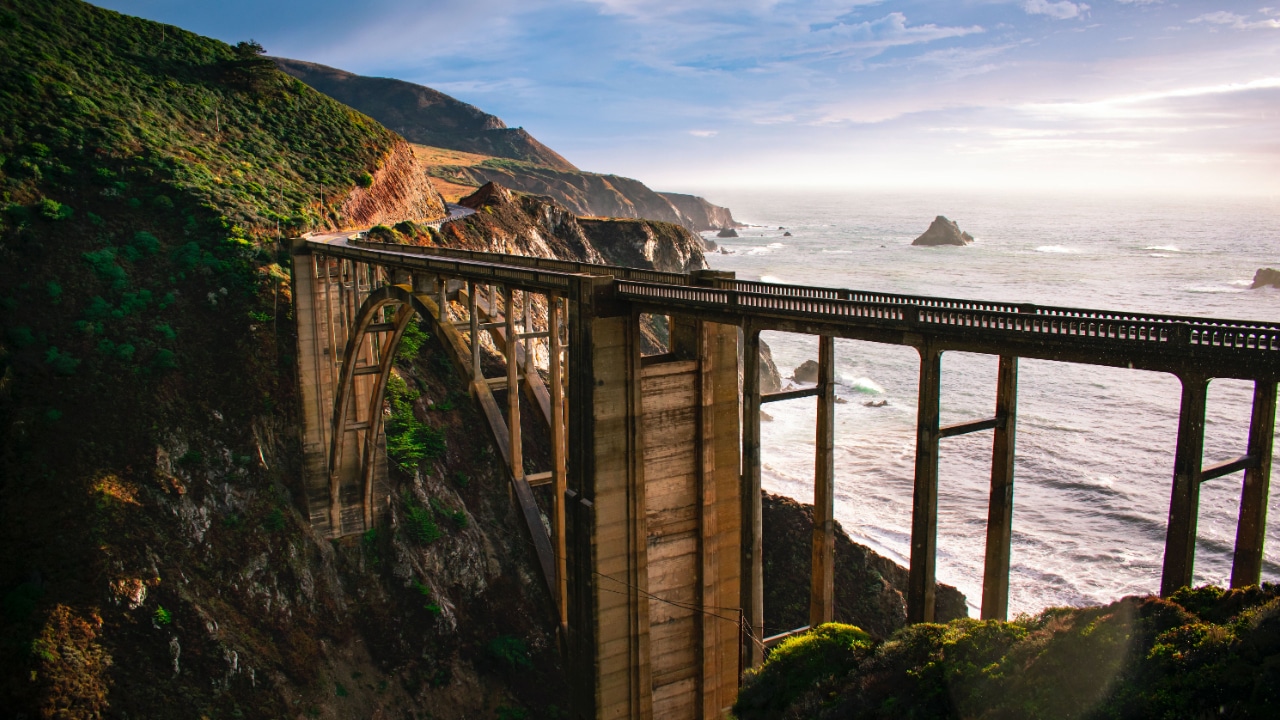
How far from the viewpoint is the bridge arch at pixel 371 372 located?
2631 cm

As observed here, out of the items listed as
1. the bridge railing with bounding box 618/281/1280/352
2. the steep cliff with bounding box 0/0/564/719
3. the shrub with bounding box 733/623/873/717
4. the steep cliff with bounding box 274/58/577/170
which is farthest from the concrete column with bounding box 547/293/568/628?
the steep cliff with bounding box 274/58/577/170

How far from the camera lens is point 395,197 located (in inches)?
2335

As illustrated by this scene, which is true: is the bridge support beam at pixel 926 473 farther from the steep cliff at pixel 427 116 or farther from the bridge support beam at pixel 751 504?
the steep cliff at pixel 427 116

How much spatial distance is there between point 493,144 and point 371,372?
517 feet

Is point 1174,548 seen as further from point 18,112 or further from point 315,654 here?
point 18,112

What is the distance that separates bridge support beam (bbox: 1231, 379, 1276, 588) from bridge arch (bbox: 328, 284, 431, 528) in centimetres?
1956

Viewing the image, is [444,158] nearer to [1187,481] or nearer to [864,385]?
[864,385]

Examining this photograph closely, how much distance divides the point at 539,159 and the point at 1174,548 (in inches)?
7024

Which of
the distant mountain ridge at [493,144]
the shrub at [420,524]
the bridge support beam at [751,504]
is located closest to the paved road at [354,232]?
the shrub at [420,524]

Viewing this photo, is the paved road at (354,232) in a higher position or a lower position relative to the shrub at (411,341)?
higher

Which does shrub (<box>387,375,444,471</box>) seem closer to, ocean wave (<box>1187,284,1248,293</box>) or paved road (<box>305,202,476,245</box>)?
paved road (<box>305,202,476,245</box>)

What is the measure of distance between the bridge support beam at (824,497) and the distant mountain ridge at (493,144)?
421ft

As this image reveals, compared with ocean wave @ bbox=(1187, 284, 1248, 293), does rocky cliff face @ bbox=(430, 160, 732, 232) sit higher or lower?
higher

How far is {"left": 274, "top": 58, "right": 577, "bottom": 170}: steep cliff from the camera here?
17688 cm
